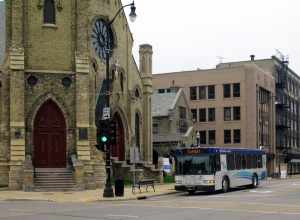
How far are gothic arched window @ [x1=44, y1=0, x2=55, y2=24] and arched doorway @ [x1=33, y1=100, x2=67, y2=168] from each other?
5302 mm

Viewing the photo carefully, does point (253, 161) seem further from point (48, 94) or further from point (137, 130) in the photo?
point (48, 94)

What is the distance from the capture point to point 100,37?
1844 inches

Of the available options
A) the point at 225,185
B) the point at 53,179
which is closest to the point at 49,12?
the point at 53,179

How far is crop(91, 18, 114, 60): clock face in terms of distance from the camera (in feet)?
152

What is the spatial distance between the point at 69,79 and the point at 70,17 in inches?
163

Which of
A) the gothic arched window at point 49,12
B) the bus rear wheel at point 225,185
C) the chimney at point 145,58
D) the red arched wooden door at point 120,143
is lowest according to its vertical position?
the bus rear wheel at point 225,185

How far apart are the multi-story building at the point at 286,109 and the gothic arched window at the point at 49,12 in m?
54.7

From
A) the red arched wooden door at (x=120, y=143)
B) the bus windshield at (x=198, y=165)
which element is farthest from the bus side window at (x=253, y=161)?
the red arched wooden door at (x=120, y=143)

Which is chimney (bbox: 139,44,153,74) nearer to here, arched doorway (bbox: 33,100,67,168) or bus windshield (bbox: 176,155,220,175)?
arched doorway (bbox: 33,100,67,168)

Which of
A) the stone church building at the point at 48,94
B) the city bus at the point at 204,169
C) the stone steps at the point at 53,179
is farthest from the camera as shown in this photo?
the stone church building at the point at 48,94

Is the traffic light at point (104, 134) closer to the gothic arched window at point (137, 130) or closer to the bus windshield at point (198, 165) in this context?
the bus windshield at point (198, 165)

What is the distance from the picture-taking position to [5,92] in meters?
39.2

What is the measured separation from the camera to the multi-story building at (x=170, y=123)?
223 feet

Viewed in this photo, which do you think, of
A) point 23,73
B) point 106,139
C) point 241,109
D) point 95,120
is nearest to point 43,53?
point 23,73
